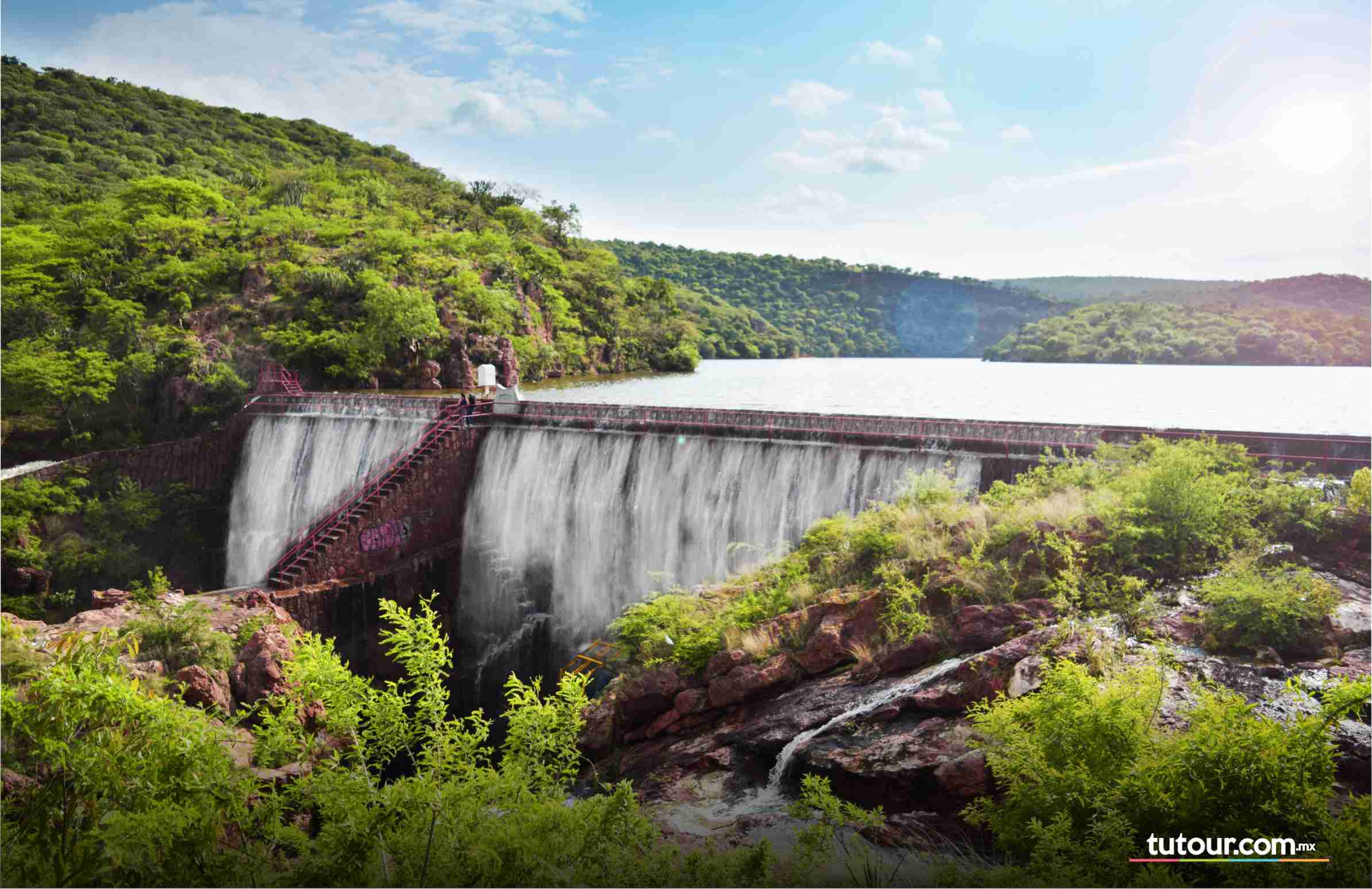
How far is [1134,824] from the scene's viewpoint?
584 cm

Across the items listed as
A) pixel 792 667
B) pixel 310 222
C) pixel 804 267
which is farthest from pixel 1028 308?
pixel 792 667

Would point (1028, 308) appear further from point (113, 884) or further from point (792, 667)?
point (113, 884)

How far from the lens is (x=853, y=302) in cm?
12406

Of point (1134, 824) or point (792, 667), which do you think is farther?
point (792, 667)

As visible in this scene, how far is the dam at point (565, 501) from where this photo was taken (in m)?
16.6

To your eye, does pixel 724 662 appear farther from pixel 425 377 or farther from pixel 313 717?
pixel 425 377

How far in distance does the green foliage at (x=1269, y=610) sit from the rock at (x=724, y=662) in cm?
568

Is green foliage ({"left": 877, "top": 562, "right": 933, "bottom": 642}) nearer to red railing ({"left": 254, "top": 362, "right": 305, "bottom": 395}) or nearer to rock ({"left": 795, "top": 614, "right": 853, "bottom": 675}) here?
rock ({"left": 795, "top": 614, "right": 853, "bottom": 675})

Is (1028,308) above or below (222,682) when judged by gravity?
above

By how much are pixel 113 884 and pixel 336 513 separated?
15623mm

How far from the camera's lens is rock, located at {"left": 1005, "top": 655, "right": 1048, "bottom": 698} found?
844 centimetres

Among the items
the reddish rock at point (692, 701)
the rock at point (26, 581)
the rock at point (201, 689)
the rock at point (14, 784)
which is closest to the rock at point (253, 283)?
the rock at point (26, 581)

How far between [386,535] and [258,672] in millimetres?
7038

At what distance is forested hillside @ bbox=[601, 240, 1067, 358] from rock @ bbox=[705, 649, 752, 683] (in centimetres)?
9169
